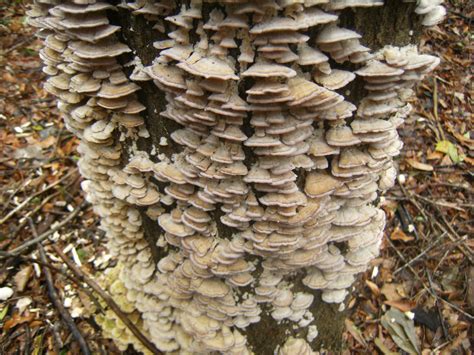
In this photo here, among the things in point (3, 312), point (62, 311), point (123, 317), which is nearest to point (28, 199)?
point (3, 312)

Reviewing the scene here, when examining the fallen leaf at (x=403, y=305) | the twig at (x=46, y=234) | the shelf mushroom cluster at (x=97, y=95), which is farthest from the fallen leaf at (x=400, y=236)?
the twig at (x=46, y=234)

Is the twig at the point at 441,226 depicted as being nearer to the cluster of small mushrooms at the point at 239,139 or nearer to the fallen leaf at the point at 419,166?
the fallen leaf at the point at 419,166

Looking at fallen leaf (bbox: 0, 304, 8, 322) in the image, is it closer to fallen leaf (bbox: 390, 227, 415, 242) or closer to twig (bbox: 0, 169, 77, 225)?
twig (bbox: 0, 169, 77, 225)

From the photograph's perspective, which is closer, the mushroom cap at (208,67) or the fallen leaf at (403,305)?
the mushroom cap at (208,67)

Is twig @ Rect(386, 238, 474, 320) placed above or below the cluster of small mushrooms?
below

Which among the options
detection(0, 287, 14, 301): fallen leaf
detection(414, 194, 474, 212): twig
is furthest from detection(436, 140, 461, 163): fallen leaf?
detection(0, 287, 14, 301): fallen leaf

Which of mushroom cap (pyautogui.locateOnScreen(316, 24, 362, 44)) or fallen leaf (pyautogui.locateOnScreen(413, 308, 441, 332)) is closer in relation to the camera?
mushroom cap (pyautogui.locateOnScreen(316, 24, 362, 44))

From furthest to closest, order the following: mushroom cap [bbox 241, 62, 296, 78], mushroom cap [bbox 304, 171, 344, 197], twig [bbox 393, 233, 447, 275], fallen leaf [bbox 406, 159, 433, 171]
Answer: fallen leaf [bbox 406, 159, 433, 171] → twig [bbox 393, 233, 447, 275] → mushroom cap [bbox 304, 171, 344, 197] → mushroom cap [bbox 241, 62, 296, 78]
